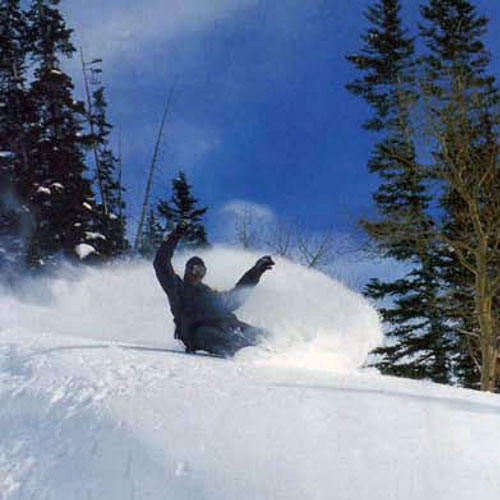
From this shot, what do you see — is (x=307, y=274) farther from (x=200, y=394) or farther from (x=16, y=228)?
(x=16, y=228)

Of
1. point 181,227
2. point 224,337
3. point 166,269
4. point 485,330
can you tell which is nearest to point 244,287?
point 224,337

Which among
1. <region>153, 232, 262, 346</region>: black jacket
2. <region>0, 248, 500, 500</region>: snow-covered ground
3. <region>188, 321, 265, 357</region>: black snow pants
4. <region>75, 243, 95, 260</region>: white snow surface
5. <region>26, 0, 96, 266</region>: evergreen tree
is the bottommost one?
<region>0, 248, 500, 500</region>: snow-covered ground

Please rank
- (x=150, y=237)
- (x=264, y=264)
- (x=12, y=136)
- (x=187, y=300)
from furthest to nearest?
(x=150, y=237) < (x=12, y=136) < (x=264, y=264) < (x=187, y=300)

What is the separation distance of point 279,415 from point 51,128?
70.5ft

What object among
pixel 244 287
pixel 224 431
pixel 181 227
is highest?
pixel 181 227

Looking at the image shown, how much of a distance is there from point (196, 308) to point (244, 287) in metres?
0.73

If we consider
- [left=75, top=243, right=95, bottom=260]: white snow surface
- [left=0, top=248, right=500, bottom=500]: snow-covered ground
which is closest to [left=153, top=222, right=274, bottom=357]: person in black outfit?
[left=0, top=248, right=500, bottom=500]: snow-covered ground

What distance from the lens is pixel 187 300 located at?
7074mm

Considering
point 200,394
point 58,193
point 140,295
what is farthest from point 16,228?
point 200,394

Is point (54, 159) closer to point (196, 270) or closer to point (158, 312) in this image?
point (158, 312)

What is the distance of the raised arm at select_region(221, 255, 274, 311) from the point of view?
23.9ft

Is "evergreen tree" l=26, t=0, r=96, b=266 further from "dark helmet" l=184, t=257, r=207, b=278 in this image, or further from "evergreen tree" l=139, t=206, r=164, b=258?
"dark helmet" l=184, t=257, r=207, b=278

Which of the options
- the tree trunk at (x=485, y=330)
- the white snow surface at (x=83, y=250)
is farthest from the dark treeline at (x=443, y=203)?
the white snow surface at (x=83, y=250)

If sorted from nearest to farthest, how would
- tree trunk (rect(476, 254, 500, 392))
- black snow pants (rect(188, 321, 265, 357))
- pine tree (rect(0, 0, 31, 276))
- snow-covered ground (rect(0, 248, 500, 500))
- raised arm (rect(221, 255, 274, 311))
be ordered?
snow-covered ground (rect(0, 248, 500, 500)) < black snow pants (rect(188, 321, 265, 357)) < raised arm (rect(221, 255, 274, 311)) < tree trunk (rect(476, 254, 500, 392)) < pine tree (rect(0, 0, 31, 276))
